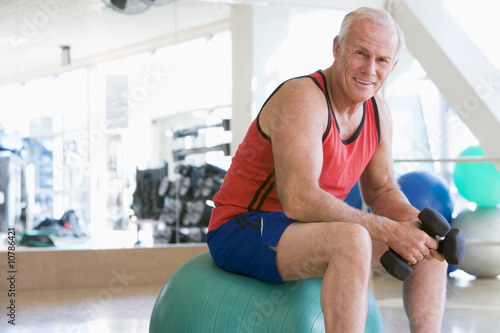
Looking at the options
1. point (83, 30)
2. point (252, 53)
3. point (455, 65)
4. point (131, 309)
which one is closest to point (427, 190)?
point (455, 65)

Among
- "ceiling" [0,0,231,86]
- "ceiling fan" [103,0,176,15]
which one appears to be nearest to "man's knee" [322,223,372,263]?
"ceiling" [0,0,231,86]

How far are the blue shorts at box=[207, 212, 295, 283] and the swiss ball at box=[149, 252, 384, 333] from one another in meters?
0.04

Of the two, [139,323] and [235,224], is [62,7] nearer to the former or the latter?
[139,323]

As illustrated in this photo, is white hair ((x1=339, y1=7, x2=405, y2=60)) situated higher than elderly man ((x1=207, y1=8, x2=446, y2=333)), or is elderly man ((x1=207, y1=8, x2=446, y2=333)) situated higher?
white hair ((x1=339, y1=7, x2=405, y2=60))

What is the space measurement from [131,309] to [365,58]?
6.76 feet

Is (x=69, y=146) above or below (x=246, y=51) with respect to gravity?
below

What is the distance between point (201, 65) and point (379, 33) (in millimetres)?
3156

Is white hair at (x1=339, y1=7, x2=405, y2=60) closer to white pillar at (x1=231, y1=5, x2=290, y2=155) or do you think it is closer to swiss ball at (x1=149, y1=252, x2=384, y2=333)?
swiss ball at (x1=149, y1=252, x2=384, y2=333)

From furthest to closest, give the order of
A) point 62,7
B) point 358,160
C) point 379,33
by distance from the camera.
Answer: point 62,7, point 358,160, point 379,33

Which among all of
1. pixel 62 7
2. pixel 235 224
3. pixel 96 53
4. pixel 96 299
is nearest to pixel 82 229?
pixel 96 299

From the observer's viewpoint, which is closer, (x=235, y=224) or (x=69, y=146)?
(x=235, y=224)

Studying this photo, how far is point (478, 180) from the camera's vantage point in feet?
12.4

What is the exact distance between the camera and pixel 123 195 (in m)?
4.33

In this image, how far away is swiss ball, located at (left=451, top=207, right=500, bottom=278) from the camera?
372 centimetres
